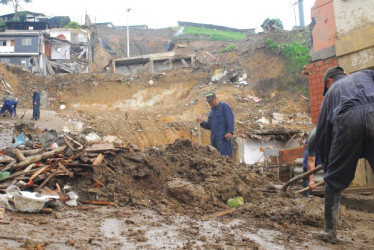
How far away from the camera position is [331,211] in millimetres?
3324

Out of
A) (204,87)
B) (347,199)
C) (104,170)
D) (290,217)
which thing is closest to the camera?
(290,217)

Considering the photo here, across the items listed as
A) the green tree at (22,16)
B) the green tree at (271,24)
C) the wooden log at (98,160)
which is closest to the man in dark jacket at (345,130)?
the wooden log at (98,160)

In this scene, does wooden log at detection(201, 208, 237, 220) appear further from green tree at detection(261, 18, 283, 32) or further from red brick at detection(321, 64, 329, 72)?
green tree at detection(261, 18, 283, 32)

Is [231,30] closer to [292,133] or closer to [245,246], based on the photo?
[292,133]

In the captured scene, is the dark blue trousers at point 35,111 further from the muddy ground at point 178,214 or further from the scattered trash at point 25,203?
the scattered trash at point 25,203

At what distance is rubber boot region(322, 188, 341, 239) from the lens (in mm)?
3268

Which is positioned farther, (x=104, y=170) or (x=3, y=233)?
(x=104, y=170)

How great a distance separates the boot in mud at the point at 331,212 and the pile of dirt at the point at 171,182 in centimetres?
135

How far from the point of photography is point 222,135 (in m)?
6.98

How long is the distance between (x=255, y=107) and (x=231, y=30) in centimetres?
3942

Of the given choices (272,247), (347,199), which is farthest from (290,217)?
(347,199)

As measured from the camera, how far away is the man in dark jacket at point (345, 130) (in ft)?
9.28

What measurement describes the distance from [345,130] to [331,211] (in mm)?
869

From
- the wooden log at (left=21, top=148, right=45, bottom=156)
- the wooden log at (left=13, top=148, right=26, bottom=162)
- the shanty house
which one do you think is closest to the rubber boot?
the wooden log at (left=13, top=148, right=26, bottom=162)
